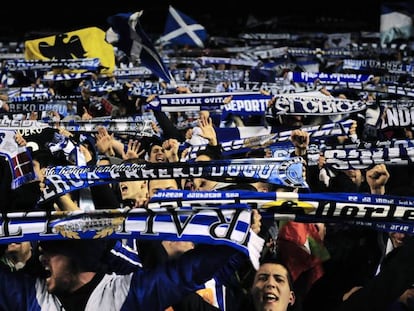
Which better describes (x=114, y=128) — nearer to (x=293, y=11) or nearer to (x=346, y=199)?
(x=346, y=199)

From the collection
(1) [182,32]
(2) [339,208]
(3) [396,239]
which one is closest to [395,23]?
(1) [182,32]

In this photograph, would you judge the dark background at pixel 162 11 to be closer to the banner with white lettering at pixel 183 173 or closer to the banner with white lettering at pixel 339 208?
the banner with white lettering at pixel 183 173

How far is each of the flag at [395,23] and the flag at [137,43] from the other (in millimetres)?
6669

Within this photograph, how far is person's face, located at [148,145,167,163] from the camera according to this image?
5866mm

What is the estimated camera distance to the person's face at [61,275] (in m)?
3.32

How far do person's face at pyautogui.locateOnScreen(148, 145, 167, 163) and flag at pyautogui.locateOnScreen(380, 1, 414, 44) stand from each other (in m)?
10.5

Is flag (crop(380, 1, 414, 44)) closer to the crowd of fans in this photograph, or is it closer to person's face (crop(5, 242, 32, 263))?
the crowd of fans

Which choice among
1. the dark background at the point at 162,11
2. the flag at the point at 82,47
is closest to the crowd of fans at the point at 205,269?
the flag at the point at 82,47

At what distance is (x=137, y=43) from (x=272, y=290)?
23.7ft

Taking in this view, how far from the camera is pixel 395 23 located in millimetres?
15859

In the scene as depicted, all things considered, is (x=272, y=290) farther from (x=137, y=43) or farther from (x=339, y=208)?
(x=137, y=43)

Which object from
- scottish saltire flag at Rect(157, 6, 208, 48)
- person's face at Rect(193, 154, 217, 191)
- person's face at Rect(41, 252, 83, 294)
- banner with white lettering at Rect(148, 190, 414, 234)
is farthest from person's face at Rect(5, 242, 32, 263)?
scottish saltire flag at Rect(157, 6, 208, 48)

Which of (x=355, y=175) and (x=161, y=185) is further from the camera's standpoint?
(x=355, y=175)

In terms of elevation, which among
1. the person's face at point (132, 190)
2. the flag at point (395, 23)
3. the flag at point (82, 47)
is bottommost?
the person's face at point (132, 190)
